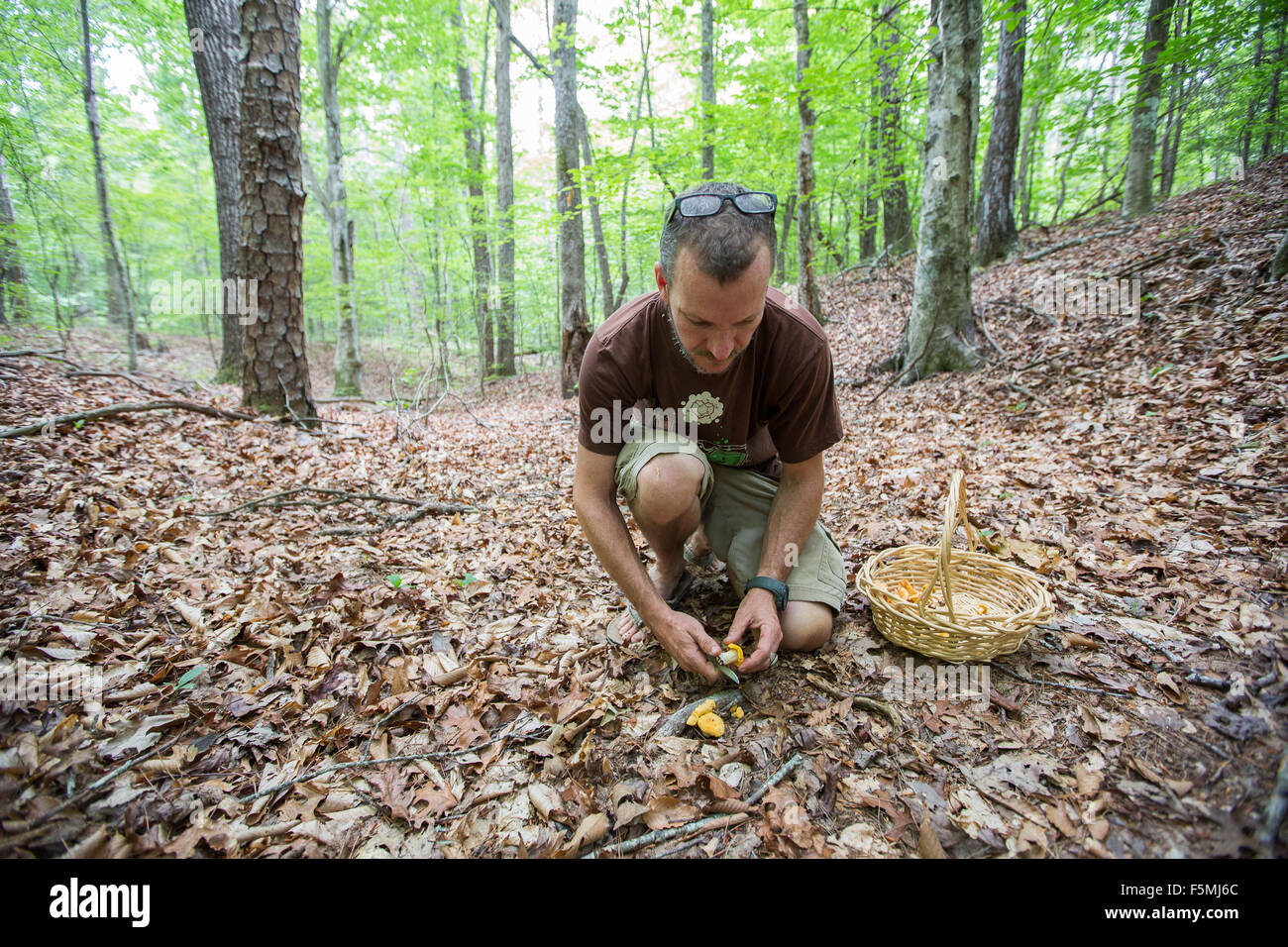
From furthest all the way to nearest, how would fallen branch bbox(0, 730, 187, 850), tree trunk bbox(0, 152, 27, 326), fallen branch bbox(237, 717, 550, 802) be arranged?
1. tree trunk bbox(0, 152, 27, 326)
2. fallen branch bbox(237, 717, 550, 802)
3. fallen branch bbox(0, 730, 187, 850)

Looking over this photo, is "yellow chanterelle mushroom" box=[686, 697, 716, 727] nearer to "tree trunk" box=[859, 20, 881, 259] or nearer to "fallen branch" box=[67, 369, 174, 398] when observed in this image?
"fallen branch" box=[67, 369, 174, 398]

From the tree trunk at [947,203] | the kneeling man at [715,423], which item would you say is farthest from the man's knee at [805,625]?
the tree trunk at [947,203]

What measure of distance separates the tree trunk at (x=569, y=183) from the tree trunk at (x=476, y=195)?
3242mm

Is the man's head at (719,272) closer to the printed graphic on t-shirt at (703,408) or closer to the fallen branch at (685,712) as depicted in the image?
the printed graphic on t-shirt at (703,408)

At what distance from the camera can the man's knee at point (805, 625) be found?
209 centimetres

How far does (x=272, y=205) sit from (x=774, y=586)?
17.0ft

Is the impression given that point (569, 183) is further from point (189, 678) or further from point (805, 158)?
point (189, 678)

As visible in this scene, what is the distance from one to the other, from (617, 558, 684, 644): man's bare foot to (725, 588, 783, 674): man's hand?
0.39 m

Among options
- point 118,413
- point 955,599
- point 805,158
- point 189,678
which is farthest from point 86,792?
point 805,158

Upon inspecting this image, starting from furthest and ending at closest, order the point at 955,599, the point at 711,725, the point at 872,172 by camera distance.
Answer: the point at 872,172, the point at 955,599, the point at 711,725

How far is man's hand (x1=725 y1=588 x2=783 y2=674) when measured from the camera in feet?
6.16

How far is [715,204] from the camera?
65.7 inches

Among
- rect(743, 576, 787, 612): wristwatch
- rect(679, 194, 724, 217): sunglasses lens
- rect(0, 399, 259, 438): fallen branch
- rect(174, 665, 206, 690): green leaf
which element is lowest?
rect(174, 665, 206, 690): green leaf

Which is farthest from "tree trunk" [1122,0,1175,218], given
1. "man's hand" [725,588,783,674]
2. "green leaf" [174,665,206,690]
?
"green leaf" [174,665,206,690]
